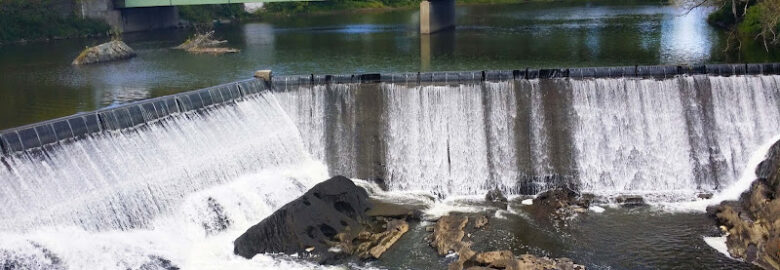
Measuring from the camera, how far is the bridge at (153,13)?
5281 centimetres

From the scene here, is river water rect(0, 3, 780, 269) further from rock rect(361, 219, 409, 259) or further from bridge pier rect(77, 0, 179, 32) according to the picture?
bridge pier rect(77, 0, 179, 32)

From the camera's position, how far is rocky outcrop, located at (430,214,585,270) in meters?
16.3

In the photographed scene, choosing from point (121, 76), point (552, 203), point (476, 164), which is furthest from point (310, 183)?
point (121, 76)

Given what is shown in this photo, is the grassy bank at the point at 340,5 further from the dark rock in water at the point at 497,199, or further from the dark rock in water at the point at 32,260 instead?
the dark rock in water at the point at 32,260

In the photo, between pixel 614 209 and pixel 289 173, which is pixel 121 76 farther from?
pixel 614 209

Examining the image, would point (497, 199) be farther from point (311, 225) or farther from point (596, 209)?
point (311, 225)

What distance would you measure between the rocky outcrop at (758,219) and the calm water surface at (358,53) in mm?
11662

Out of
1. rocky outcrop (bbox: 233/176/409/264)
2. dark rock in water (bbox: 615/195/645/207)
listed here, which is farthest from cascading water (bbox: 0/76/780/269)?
rocky outcrop (bbox: 233/176/409/264)

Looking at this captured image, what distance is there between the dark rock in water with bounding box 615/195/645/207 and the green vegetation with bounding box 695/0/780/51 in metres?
9.61

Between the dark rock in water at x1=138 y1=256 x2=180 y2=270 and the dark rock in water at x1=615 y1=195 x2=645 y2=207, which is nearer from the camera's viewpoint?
the dark rock in water at x1=138 y1=256 x2=180 y2=270

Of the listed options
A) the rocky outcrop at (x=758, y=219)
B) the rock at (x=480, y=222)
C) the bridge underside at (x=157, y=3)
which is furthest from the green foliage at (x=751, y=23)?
the bridge underside at (x=157, y=3)

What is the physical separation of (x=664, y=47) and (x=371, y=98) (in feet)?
64.2

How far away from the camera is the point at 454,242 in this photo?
17.8 meters

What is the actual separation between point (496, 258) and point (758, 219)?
6.78 meters
